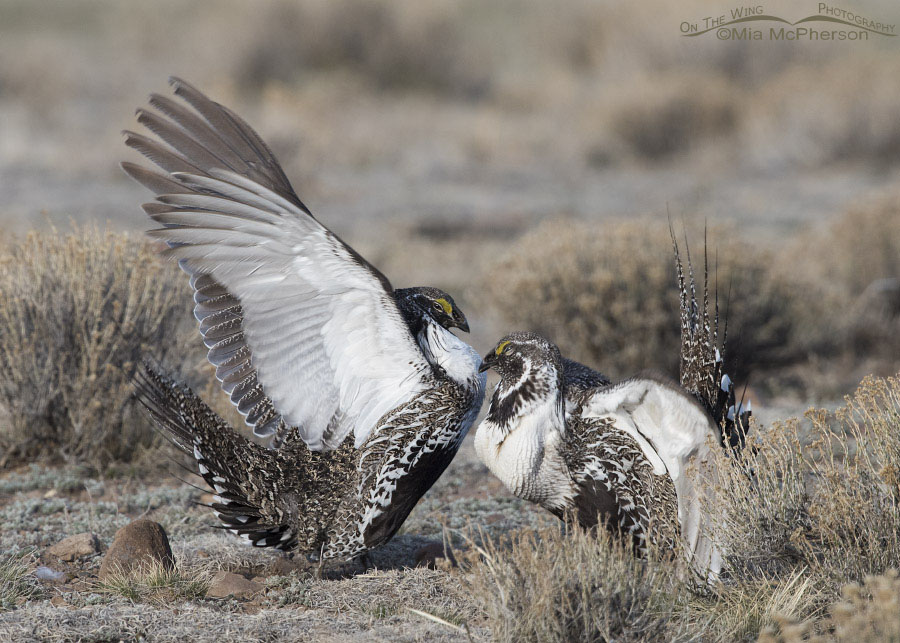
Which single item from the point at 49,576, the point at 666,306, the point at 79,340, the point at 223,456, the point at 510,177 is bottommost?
the point at 49,576

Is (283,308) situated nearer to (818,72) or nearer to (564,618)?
(564,618)

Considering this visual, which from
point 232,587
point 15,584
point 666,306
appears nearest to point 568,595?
point 232,587

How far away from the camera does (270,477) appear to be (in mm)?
3746

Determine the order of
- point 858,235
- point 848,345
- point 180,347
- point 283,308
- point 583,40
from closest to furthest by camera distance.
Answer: point 283,308
point 180,347
point 848,345
point 858,235
point 583,40

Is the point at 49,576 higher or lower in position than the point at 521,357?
lower

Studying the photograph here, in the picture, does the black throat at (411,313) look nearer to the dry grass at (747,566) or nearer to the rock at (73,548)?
the dry grass at (747,566)

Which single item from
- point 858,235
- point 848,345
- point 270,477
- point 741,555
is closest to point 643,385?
point 741,555

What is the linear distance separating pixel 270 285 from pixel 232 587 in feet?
3.94

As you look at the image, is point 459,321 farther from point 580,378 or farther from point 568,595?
point 568,595

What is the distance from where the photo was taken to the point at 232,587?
3689 mm

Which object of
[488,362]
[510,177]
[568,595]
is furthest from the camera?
[510,177]

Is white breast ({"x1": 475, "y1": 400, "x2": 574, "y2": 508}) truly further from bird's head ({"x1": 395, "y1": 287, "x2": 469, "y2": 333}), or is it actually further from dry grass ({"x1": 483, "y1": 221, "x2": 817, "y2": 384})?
dry grass ({"x1": 483, "y1": 221, "x2": 817, "y2": 384})

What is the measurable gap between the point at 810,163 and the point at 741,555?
14.1 meters

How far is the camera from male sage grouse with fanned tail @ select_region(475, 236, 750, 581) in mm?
3395
